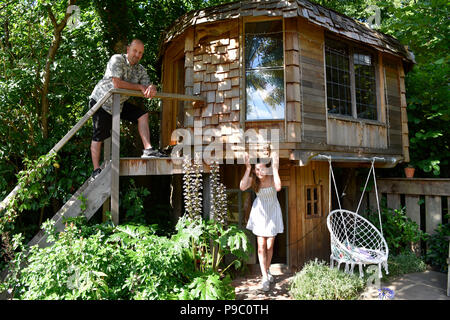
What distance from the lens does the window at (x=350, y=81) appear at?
5.12 meters

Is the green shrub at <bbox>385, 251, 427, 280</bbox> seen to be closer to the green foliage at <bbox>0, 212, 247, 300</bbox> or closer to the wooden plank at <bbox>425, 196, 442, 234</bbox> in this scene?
the wooden plank at <bbox>425, 196, 442, 234</bbox>

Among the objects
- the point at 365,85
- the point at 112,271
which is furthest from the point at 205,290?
the point at 365,85

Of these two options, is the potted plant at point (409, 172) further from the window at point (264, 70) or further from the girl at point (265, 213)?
the girl at point (265, 213)

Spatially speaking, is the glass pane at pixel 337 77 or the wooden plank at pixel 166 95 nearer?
the wooden plank at pixel 166 95

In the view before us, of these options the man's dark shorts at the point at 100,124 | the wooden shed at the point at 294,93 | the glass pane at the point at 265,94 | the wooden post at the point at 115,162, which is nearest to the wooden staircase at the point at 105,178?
the wooden post at the point at 115,162

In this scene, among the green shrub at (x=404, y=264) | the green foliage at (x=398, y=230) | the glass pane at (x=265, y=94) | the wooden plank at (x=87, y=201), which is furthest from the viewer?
the green foliage at (x=398, y=230)

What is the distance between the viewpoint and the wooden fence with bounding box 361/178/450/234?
18.0 ft

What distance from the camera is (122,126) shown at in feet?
21.0

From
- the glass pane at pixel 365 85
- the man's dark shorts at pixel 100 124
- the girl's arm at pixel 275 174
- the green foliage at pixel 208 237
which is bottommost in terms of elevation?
the green foliage at pixel 208 237

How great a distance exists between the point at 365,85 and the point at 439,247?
3386mm

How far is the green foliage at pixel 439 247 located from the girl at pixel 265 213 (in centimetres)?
341

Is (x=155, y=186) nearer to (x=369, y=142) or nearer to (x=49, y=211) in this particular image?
(x=49, y=211)
